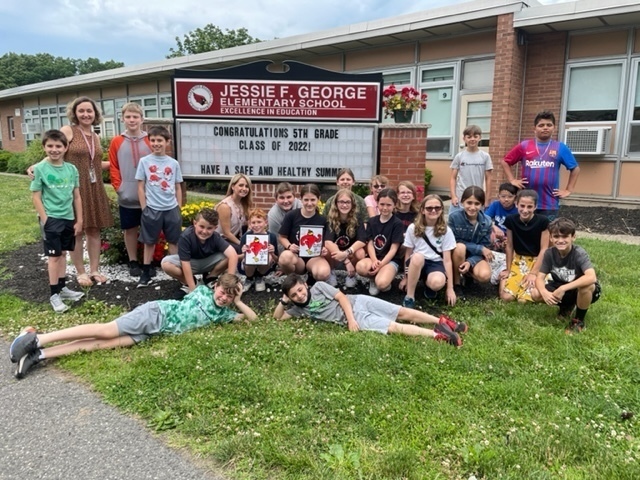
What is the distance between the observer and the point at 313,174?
700 centimetres

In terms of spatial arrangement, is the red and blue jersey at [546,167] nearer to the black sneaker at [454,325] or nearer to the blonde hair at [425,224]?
the blonde hair at [425,224]

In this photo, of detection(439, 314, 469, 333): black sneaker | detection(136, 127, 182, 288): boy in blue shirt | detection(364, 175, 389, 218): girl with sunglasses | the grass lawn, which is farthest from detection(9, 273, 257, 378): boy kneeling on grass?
detection(364, 175, 389, 218): girl with sunglasses

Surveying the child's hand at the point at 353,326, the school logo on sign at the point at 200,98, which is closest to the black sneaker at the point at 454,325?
the child's hand at the point at 353,326

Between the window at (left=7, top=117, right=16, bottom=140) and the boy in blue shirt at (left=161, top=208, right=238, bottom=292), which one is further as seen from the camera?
the window at (left=7, top=117, right=16, bottom=140)

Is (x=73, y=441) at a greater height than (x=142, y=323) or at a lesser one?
lesser

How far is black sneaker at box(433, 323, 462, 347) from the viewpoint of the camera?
3.87 m

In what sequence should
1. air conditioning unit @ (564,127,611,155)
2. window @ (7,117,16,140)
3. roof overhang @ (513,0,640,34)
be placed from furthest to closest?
window @ (7,117,16,140), air conditioning unit @ (564,127,611,155), roof overhang @ (513,0,640,34)

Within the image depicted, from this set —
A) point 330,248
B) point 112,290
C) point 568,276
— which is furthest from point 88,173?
point 568,276

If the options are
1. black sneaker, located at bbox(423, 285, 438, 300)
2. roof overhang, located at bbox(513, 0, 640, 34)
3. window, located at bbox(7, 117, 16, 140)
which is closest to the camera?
black sneaker, located at bbox(423, 285, 438, 300)

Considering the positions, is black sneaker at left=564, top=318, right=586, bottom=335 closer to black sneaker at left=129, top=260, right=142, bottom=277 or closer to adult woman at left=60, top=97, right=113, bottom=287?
black sneaker at left=129, top=260, right=142, bottom=277

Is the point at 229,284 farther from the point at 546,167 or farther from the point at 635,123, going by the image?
the point at 635,123

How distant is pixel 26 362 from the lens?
11.6 feet

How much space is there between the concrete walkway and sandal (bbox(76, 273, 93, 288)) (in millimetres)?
2114

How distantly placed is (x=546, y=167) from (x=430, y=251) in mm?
1667
